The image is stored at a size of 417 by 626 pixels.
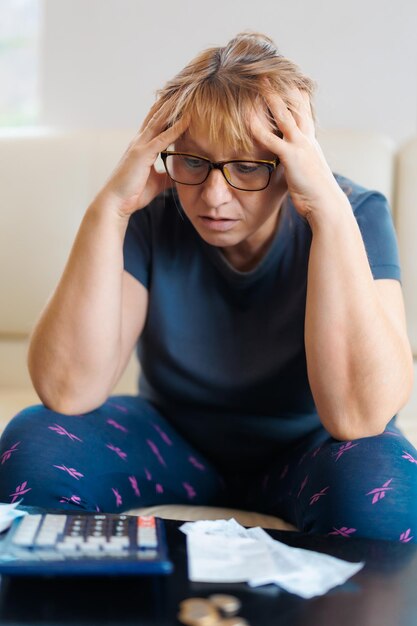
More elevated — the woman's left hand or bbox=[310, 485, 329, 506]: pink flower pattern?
the woman's left hand

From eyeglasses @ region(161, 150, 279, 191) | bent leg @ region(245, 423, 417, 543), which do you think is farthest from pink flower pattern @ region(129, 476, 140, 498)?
eyeglasses @ region(161, 150, 279, 191)

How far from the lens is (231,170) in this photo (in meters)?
1.11

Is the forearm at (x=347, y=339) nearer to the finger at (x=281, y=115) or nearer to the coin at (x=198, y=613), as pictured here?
the finger at (x=281, y=115)

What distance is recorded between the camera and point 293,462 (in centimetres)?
118

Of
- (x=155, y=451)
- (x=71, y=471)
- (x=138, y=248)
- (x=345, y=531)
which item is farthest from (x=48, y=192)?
(x=345, y=531)

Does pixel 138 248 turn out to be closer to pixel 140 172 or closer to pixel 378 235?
pixel 140 172

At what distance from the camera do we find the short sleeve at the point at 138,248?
129cm

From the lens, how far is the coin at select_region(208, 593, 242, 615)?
67 cm

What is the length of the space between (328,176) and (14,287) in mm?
938

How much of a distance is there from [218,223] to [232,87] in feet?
0.61

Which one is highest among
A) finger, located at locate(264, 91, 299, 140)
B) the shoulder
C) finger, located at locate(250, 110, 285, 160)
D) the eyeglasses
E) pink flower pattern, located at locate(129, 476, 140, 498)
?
finger, located at locate(264, 91, 299, 140)

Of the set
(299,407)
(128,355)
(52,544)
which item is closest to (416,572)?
(52,544)

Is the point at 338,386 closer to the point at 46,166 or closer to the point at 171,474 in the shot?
the point at 171,474

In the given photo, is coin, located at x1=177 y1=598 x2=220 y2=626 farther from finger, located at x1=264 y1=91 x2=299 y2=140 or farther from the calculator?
finger, located at x1=264 y1=91 x2=299 y2=140
